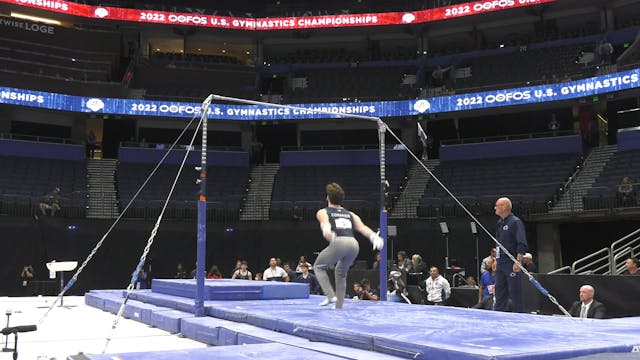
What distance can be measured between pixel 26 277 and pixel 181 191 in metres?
7.96

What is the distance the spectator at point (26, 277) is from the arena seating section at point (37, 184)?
7.37 feet

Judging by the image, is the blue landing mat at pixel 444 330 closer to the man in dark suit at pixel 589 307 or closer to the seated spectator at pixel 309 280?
the man in dark suit at pixel 589 307

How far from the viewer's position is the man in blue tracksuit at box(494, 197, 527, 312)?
354 inches

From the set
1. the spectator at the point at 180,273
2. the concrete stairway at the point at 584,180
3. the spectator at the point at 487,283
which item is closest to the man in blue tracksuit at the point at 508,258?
the spectator at the point at 487,283

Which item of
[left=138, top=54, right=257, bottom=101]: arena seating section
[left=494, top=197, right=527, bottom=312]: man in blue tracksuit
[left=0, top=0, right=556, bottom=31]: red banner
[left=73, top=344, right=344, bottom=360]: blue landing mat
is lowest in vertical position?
[left=73, top=344, right=344, bottom=360]: blue landing mat

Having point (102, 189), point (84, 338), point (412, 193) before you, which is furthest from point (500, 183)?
point (84, 338)

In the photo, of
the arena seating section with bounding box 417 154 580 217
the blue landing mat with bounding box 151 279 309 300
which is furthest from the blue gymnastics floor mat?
the arena seating section with bounding box 417 154 580 217

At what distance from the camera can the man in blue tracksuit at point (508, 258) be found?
354 inches

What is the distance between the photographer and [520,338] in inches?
231

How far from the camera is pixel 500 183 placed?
2666 centimetres

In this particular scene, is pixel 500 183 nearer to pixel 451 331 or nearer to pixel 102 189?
pixel 102 189

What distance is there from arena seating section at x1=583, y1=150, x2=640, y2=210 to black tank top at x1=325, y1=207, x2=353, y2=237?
51.2ft

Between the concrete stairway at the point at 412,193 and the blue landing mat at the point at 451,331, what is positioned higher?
the concrete stairway at the point at 412,193

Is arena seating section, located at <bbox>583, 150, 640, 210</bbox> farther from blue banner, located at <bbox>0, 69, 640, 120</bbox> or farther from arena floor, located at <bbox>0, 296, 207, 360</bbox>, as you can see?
arena floor, located at <bbox>0, 296, 207, 360</bbox>
